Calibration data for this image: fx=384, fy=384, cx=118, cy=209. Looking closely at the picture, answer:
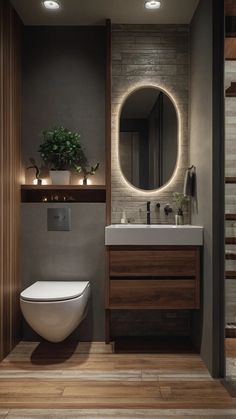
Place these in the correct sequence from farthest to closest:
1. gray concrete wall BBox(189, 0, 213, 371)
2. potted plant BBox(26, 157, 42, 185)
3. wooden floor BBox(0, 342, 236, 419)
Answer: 1. potted plant BBox(26, 157, 42, 185)
2. gray concrete wall BBox(189, 0, 213, 371)
3. wooden floor BBox(0, 342, 236, 419)

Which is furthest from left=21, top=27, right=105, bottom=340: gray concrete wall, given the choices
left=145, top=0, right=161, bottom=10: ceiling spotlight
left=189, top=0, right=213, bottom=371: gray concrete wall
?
left=189, top=0, right=213, bottom=371: gray concrete wall

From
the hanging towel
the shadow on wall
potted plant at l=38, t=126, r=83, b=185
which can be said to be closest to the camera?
the shadow on wall

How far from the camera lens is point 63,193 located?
3193 mm

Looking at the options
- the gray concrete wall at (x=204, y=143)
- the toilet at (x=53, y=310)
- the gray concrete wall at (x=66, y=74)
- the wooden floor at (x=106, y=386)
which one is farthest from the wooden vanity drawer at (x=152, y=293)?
the gray concrete wall at (x=66, y=74)

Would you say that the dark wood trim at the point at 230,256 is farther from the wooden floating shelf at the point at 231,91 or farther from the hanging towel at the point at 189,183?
A: the wooden floating shelf at the point at 231,91

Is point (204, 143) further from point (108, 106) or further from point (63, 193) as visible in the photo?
point (63, 193)

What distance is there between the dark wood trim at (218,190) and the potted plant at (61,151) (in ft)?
3.84

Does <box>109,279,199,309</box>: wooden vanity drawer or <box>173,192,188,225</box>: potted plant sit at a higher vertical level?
<box>173,192,188,225</box>: potted plant

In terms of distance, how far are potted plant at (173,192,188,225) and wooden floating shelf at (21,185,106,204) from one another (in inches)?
23.7

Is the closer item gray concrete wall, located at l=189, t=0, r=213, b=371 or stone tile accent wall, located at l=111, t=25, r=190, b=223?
gray concrete wall, located at l=189, t=0, r=213, b=371

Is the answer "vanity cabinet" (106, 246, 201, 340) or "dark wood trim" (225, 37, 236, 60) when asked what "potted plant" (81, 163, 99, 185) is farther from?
"dark wood trim" (225, 37, 236, 60)

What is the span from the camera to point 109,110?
9.96 feet

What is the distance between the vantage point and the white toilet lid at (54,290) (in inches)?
95.5

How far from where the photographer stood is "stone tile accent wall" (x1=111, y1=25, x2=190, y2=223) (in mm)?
3162
